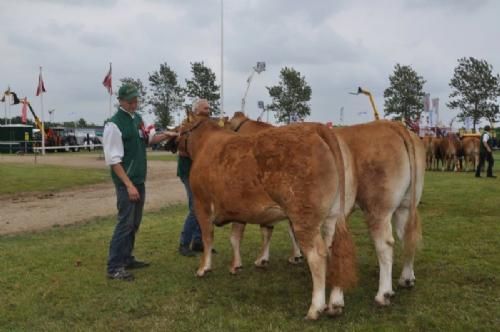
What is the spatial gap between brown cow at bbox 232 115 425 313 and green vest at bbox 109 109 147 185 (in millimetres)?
2708

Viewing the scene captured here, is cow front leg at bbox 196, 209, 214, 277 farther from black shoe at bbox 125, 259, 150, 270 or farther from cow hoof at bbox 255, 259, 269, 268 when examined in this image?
black shoe at bbox 125, 259, 150, 270

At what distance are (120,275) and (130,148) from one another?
1.69 metres

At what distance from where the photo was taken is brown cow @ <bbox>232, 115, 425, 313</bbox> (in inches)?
231

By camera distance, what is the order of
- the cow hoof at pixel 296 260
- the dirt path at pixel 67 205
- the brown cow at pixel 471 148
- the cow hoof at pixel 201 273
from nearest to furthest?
the cow hoof at pixel 201 273, the cow hoof at pixel 296 260, the dirt path at pixel 67 205, the brown cow at pixel 471 148

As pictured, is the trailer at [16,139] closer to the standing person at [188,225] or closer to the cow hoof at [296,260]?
the standing person at [188,225]

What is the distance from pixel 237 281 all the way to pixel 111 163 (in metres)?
2.25

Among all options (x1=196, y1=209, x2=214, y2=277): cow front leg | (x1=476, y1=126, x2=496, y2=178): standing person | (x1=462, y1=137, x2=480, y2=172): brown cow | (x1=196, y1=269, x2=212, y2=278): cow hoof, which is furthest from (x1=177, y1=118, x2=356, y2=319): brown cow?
(x1=462, y1=137, x2=480, y2=172): brown cow

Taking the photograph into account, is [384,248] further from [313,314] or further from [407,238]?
[313,314]

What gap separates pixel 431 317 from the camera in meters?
5.26

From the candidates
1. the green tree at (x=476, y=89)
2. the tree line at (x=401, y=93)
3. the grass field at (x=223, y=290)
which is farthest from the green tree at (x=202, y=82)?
the grass field at (x=223, y=290)

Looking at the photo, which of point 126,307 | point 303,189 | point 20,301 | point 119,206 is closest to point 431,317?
point 303,189

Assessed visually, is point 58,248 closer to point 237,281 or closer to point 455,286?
point 237,281

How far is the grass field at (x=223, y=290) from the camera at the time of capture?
5.22 m

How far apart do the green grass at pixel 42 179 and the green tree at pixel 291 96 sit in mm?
38424
